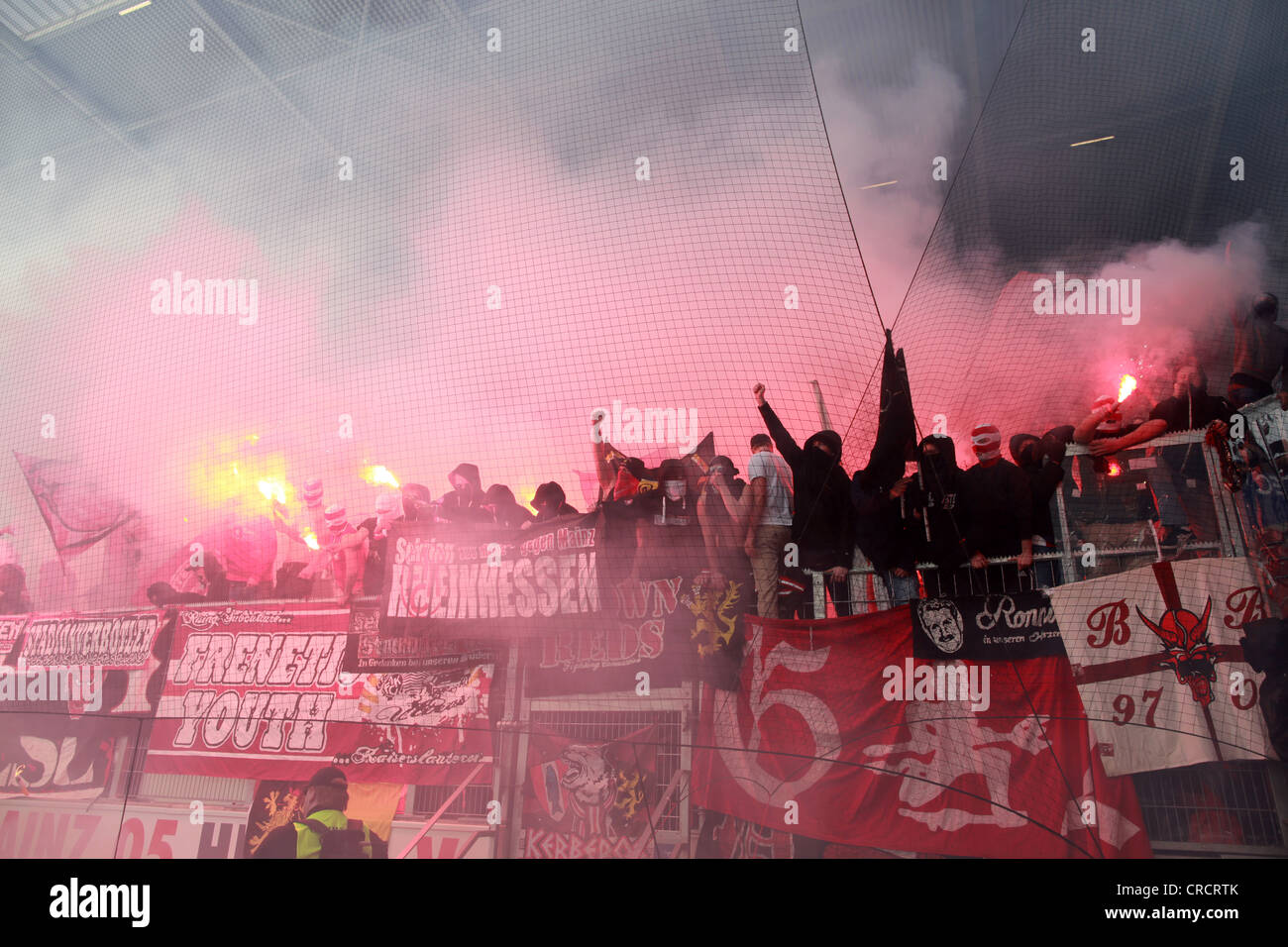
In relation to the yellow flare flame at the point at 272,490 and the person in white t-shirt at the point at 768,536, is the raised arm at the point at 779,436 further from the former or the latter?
the yellow flare flame at the point at 272,490

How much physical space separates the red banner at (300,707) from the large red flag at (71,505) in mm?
1502

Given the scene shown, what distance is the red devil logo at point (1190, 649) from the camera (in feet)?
13.1

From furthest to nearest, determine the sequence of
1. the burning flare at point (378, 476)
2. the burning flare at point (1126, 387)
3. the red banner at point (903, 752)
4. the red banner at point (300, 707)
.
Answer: the burning flare at point (378, 476)
the red banner at point (300, 707)
the burning flare at point (1126, 387)
the red banner at point (903, 752)

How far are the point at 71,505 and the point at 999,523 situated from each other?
310 inches

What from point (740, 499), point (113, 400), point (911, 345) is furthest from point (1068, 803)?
point (113, 400)

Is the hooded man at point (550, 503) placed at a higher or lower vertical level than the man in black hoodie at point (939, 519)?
higher

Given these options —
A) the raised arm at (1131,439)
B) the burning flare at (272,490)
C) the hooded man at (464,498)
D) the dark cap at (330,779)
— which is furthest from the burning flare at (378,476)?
the raised arm at (1131,439)

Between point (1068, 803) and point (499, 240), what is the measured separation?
17.0 ft

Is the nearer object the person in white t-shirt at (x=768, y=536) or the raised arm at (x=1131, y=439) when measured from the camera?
the raised arm at (x=1131, y=439)

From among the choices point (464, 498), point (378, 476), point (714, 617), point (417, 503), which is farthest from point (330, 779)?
point (714, 617)

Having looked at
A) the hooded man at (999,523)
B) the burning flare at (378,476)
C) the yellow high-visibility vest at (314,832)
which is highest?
the burning flare at (378,476)

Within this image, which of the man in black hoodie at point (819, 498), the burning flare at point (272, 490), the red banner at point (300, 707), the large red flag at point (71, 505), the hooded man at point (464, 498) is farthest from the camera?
the large red flag at point (71, 505)

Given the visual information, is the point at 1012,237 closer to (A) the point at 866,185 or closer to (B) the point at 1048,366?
(B) the point at 1048,366

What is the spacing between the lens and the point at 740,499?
15.8 feet
